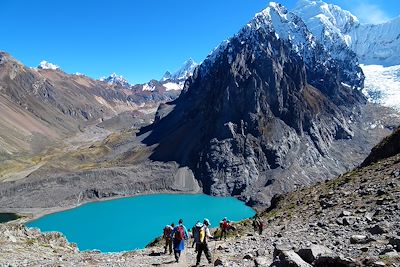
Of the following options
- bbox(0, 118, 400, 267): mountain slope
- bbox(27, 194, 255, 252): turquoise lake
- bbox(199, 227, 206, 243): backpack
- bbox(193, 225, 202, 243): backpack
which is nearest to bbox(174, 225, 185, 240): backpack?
bbox(0, 118, 400, 267): mountain slope

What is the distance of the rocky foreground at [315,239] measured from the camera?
15129mm

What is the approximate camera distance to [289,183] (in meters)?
188

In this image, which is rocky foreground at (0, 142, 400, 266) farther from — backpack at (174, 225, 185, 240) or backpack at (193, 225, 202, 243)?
backpack at (193, 225, 202, 243)

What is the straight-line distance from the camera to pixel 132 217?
505 ft

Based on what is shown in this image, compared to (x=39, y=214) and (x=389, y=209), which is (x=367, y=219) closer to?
(x=389, y=209)

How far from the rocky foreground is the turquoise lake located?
7947cm

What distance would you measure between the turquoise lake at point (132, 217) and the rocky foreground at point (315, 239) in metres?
79.5

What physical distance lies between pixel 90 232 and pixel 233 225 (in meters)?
98.1

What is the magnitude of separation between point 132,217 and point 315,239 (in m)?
136

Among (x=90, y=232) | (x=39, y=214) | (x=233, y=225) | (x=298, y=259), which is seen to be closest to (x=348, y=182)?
(x=233, y=225)

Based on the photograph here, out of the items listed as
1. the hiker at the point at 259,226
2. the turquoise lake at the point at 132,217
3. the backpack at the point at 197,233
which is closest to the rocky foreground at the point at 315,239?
the hiker at the point at 259,226

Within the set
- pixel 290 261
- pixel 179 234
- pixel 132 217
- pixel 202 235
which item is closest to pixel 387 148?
pixel 179 234

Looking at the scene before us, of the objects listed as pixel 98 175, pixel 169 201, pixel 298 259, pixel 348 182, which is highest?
pixel 98 175

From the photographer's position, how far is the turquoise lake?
12338 cm
